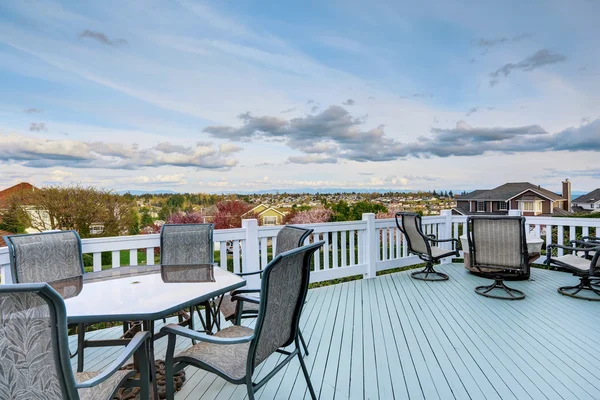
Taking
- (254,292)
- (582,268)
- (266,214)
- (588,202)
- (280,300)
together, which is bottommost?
(582,268)

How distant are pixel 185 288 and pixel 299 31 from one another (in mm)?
7436

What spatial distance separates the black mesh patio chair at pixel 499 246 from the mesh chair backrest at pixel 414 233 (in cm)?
82

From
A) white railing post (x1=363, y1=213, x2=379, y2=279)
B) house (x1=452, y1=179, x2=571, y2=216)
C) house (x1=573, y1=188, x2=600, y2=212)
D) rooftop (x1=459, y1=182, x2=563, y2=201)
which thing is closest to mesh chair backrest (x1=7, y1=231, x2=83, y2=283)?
white railing post (x1=363, y1=213, x2=379, y2=279)

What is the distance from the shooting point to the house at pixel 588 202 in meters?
8.60

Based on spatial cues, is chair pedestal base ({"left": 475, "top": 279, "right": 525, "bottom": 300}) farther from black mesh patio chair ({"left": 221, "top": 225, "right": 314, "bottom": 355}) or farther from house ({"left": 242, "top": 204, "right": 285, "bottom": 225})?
house ({"left": 242, "top": 204, "right": 285, "bottom": 225})

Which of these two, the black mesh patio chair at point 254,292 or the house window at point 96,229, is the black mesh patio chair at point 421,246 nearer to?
the black mesh patio chair at point 254,292

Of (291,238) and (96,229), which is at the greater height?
Result: (291,238)

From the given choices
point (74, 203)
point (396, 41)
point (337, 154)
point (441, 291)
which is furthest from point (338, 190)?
point (74, 203)

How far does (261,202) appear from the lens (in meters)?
9.14

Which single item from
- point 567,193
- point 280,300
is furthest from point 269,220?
point 567,193

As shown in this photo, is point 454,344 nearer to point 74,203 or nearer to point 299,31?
point 299,31

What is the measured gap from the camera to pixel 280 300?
5.80 ft

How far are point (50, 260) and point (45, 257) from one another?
1.8 inches

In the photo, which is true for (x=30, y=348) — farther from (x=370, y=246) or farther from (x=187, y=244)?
(x=370, y=246)
